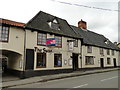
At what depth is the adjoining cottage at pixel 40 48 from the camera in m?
12.8

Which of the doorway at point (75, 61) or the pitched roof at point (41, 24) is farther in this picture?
the doorway at point (75, 61)

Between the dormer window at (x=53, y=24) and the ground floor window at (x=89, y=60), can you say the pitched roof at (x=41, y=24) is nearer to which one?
the dormer window at (x=53, y=24)

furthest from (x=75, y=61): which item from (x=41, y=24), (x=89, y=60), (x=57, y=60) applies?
(x=41, y=24)

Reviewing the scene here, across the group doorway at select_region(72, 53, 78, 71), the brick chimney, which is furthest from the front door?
the brick chimney

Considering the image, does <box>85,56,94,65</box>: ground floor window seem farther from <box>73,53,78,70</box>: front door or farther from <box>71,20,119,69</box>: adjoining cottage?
<box>73,53,78,70</box>: front door

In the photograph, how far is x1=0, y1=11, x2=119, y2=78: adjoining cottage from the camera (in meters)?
12.8

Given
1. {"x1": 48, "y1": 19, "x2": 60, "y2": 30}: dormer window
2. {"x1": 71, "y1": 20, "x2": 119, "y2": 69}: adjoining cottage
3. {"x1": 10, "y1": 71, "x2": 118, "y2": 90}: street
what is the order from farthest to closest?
{"x1": 71, "y1": 20, "x2": 119, "y2": 69}: adjoining cottage
{"x1": 48, "y1": 19, "x2": 60, "y2": 30}: dormer window
{"x1": 10, "y1": 71, "x2": 118, "y2": 90}: street

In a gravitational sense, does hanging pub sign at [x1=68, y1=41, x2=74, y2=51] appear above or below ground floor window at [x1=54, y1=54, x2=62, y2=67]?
above

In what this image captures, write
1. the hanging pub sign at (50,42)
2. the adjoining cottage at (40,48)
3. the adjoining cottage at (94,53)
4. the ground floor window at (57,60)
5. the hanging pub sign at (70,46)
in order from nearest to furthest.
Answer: the adjoining cottage at (40,48) < the hanging pub sign at (50,42) < the ground floor window at (57,60) < the hanging pub sign at (70,46) < the adjoining cottage at (94,53)

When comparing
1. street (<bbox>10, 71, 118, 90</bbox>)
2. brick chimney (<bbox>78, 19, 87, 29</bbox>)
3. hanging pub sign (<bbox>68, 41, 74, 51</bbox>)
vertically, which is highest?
brick chimney (<bbox>78, 19, 87, 29</bbox>)

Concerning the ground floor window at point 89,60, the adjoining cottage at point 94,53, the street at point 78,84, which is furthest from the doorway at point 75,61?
the street at point 78,84

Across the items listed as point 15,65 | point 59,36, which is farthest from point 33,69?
point 59,36

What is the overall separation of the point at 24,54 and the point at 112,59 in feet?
76.4

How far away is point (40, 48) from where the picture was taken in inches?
579
